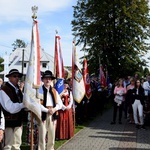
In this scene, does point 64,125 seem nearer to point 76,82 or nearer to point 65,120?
point 65,120

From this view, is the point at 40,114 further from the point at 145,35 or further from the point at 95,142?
the point at 145,35

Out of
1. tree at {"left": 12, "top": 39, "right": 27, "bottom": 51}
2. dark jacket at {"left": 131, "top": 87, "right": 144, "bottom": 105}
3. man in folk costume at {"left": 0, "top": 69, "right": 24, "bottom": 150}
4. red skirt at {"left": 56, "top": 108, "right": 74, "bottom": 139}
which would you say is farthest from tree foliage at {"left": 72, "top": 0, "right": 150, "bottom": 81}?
tree at {"left": 12, "top": 39, "right": 27, "bottom": 51}

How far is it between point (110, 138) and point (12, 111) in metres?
4.87

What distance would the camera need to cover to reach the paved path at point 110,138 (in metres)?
8.80

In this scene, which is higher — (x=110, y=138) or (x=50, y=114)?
(x=50, y=114)

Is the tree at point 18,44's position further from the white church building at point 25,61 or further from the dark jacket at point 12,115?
the dark jacket at point 12,115

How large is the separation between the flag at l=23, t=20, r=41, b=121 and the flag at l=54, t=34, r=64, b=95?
8.86 ft

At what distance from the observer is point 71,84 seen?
→ 38.6 feet

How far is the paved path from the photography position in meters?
8.80

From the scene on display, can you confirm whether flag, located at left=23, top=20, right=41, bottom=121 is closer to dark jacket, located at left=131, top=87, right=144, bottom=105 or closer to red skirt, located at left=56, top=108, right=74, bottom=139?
red skirt, located at left=56, top=108, right=74, bottom=139

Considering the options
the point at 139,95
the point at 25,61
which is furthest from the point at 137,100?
the point at 25,61

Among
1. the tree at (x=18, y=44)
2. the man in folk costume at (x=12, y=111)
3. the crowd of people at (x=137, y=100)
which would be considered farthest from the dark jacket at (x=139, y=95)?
the tree at (x=18, y=44)

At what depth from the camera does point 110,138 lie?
1002 cm

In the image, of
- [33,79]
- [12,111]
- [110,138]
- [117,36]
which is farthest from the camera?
[117,36]
